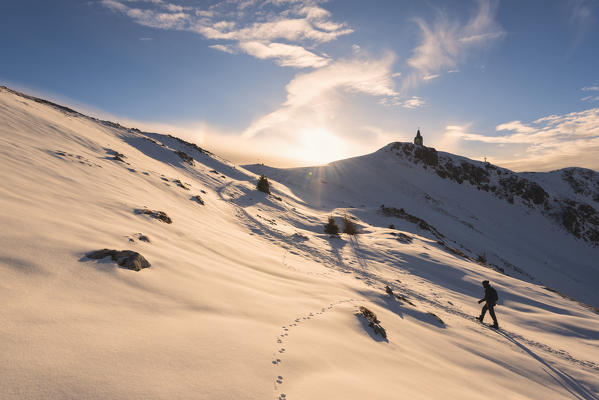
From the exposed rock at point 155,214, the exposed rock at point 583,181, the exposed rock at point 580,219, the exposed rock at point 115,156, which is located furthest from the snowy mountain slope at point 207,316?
the exposed rock at point 583,181

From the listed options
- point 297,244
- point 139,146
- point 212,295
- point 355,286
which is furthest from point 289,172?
point 212,295

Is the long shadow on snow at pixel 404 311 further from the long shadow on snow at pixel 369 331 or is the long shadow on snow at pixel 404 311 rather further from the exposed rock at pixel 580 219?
the exposed rock at pixel 580 219

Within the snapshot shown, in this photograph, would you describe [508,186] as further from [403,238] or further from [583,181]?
[403,238]

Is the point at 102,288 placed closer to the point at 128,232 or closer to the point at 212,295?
the point at 212,295

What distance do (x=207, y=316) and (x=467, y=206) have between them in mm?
59534

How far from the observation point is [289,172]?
163 ft

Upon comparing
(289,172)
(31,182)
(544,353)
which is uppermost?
(289,172)

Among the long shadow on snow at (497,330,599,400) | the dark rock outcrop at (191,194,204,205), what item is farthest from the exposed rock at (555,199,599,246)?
the dark rock outcrop at (191,194,204,205)

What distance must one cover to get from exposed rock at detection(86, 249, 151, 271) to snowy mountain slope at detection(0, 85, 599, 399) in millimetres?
135

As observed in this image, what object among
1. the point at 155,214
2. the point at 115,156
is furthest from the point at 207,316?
the point at 115,156

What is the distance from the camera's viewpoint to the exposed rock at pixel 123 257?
14.6 ft

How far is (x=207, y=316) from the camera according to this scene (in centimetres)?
400

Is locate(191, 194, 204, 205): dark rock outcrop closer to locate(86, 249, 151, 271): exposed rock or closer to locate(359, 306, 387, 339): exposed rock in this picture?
locate(86, 249, 151, 271): exposed rock

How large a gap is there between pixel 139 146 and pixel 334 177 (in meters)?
35.6
